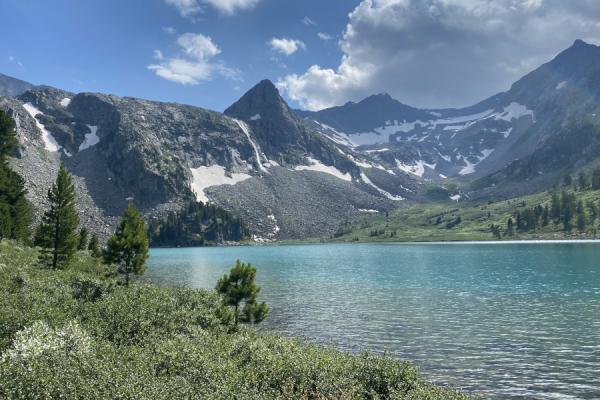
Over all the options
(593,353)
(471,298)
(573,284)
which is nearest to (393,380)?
(593,353)

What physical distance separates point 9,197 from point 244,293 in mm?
68400

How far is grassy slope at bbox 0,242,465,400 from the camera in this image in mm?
17984

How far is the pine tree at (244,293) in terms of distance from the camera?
4353cm

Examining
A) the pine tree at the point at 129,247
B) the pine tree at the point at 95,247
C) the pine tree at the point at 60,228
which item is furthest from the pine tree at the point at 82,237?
the pine tree at the point at 129,247

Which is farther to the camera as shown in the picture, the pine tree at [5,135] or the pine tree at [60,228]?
the pine tree at [5,135]

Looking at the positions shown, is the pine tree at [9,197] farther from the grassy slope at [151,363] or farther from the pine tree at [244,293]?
the pine tree at [244,293]

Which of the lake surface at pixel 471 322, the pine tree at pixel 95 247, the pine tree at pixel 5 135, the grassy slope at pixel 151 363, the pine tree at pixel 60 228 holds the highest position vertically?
the pine tree at pixel 5 135

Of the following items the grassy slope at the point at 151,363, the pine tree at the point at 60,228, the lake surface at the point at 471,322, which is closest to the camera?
the grassy slope at the point at 151,363

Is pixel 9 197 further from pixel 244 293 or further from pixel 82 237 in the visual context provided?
pixel 244 293

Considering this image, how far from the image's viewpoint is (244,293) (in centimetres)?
4419

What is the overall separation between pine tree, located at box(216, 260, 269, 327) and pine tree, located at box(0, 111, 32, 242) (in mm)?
57900

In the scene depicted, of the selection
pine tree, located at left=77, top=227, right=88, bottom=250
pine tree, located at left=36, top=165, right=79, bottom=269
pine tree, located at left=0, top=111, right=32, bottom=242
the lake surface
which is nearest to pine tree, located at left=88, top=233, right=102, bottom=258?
pine tree, located at left=77, top=227, right=88, bottom=250

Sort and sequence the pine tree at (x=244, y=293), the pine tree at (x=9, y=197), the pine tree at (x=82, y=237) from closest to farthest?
the pine tree at (x=244, y=293)
the pine tree at (x=9, y=197)
the pine tree at (x=82, y=237)

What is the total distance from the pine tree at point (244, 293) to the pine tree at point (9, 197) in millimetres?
57900
